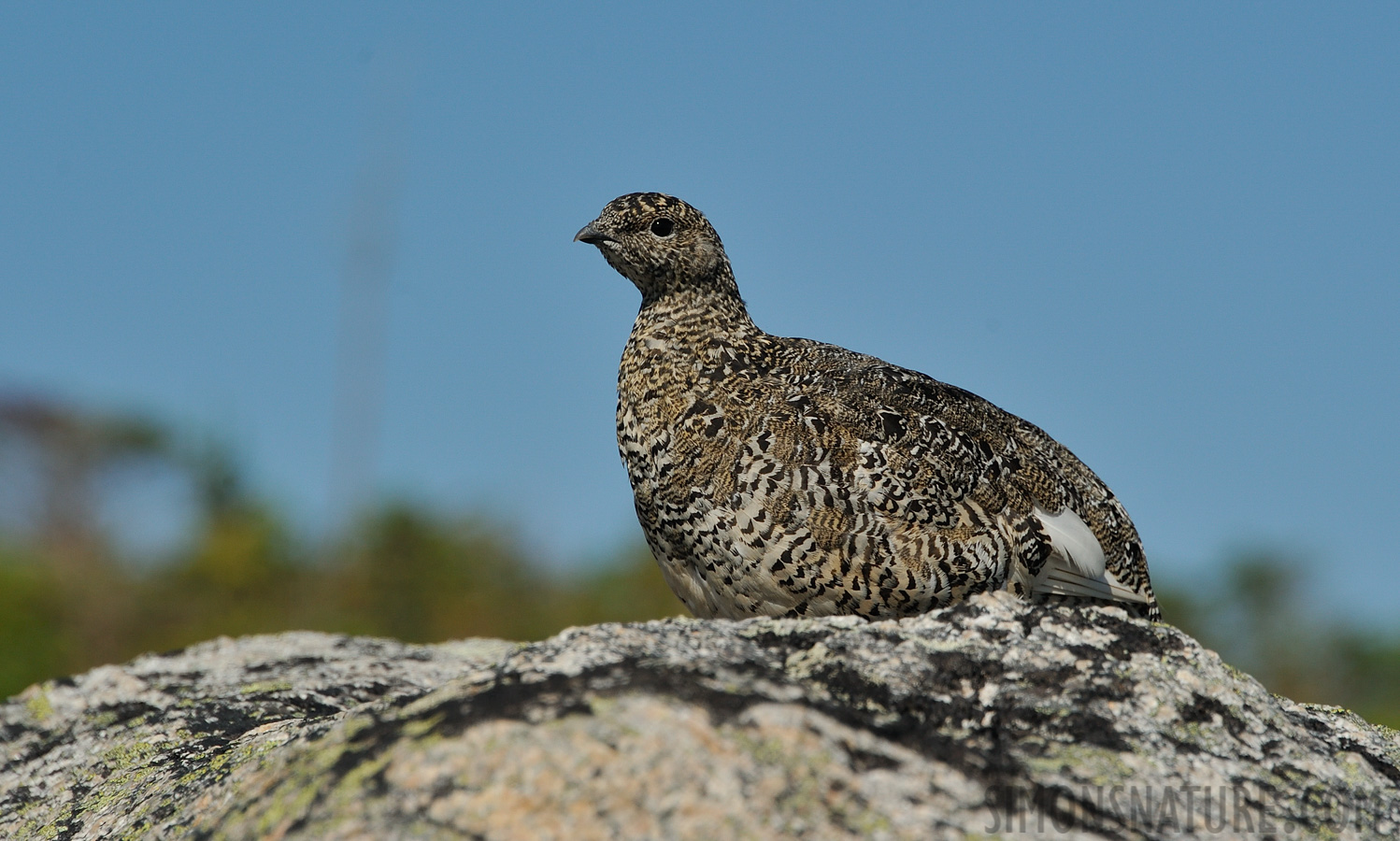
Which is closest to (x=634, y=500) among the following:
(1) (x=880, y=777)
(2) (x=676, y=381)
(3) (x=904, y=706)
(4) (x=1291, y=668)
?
(2) (x=676, y=381)

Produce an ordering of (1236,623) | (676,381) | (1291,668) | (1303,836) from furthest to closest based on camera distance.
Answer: (1236,623) < (1291,668) < (676,381) < (1303,836)

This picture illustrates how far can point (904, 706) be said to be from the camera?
3.42 m

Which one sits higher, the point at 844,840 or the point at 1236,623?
the point at 1236,623

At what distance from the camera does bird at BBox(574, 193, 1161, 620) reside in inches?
208

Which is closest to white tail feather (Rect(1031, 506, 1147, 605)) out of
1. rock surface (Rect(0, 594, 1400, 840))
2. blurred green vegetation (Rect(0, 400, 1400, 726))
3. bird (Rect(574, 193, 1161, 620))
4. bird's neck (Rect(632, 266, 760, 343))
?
bird (Rect(574, 193, 1161, 620))

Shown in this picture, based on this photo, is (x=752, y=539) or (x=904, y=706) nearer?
(x=904, y=706)

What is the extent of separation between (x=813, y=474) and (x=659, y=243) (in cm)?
175

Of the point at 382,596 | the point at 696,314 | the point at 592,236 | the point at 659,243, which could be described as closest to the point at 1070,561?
the point at 696,314

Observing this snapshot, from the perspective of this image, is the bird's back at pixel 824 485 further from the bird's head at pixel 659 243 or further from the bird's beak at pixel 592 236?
the bird's beak at pixel 592 236

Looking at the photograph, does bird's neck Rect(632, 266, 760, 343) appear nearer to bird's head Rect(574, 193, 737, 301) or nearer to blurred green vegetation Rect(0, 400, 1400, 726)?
bird's head Rect(574, 193, 737, 301)

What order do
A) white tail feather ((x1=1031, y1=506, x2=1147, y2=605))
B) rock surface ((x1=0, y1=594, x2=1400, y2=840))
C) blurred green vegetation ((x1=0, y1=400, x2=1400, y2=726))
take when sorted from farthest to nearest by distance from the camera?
blurred green vegetation ((x1=0, y1=400, x2=1400, y2=726))
white tail feather ((x1=1031, y1=506, x2=1147, y2=605))
rock surface ((x1=0, y1=594, x2=1400, y2=840))

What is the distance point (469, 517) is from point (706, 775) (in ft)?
52.2

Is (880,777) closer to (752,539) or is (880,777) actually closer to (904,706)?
(904,706)

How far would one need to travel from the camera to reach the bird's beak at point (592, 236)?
6566 mm
